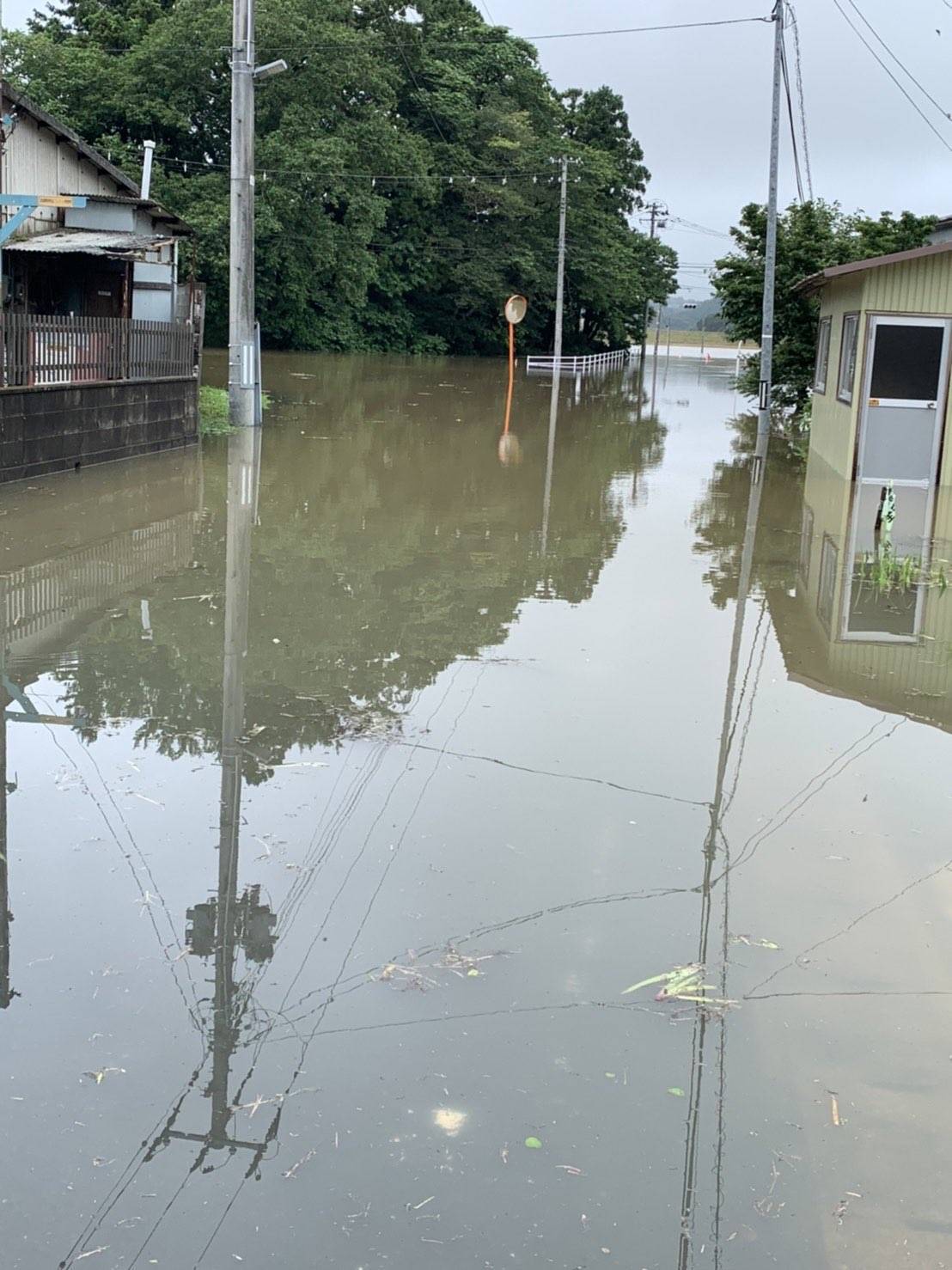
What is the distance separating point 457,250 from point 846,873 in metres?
62.8

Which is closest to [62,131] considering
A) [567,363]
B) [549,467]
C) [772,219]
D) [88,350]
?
[88,350]

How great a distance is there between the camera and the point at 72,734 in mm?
7012

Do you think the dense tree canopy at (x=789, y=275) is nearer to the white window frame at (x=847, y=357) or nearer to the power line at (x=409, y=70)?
the white window frame at (x=847, y=357)

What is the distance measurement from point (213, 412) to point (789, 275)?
40.1ft

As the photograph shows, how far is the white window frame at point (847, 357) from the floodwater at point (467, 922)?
8318 millimetres

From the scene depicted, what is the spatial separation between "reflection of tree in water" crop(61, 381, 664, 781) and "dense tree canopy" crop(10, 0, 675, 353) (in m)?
34.3

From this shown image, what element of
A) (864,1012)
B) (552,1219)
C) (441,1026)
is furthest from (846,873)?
(552,1219)

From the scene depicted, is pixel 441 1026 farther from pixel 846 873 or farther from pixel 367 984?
pixel 846 873

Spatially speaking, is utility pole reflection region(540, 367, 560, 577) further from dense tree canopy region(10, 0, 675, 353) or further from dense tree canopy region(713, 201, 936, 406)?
dense tree canopy region(10, 0, 675, 353)

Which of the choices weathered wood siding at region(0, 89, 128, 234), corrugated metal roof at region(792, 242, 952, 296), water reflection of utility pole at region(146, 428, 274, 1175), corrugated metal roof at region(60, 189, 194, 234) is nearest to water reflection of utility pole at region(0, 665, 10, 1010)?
water reflection of utility pole at region(146, 428, 274, 1175)

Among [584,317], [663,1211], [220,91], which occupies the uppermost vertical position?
[220,91]

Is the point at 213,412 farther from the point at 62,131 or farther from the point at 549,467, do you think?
the point at 549,467

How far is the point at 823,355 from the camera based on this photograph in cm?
2370

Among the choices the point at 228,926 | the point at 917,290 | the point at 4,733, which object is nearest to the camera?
the point at 228,926
